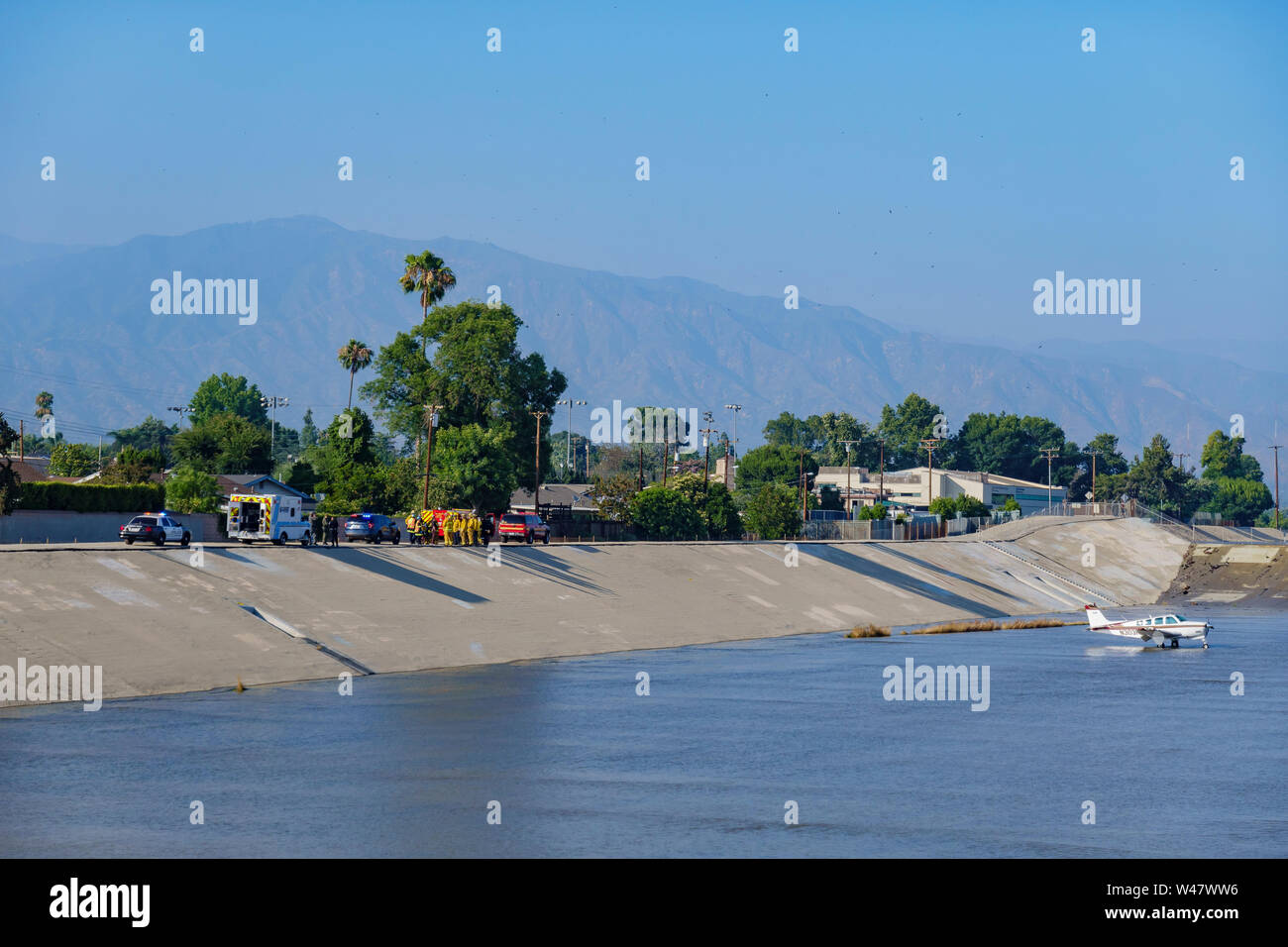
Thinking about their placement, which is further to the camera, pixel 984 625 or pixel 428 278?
pixel 428 278

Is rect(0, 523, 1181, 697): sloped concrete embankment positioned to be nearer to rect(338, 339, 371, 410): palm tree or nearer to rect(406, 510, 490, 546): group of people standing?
rect(406, 510, 490, 546): group of people standing

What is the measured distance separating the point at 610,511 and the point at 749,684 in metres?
83.6

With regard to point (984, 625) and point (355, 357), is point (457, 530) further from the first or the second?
point (355, 357)

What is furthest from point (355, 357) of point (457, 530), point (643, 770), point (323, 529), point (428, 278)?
point (643, 770)

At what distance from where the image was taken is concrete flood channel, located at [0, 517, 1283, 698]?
173ft

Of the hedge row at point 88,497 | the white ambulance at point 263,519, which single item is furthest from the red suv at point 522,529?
the white ambulance at point 263,519

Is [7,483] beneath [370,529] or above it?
above

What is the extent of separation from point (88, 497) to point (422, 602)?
1344 inches

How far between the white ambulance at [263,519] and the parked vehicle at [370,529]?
50.7 ft

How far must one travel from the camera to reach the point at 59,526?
89.1 metres

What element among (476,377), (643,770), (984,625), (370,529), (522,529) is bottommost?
(984,625)

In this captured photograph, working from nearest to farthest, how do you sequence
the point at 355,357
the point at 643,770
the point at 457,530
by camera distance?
1. the point at 643,770
2. the point at 457,530
3. the point at 355,357

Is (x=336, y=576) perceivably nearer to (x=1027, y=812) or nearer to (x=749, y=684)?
(x=749, y=684)
